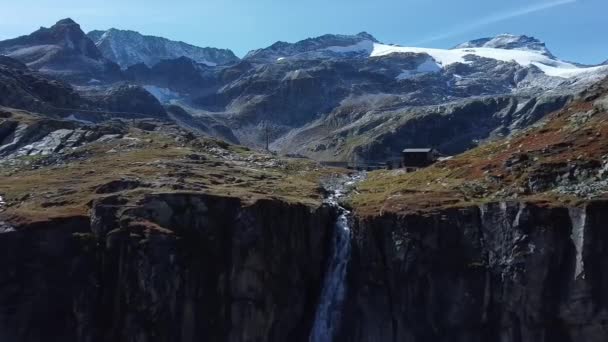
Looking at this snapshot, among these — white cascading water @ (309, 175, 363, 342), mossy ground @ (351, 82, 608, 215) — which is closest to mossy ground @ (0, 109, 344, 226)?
white cascading water @ (309, 175, 363, 342)

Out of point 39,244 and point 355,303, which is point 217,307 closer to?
point 355,303

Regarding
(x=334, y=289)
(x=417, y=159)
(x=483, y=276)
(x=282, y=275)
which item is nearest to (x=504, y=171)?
(x=483, y=276)

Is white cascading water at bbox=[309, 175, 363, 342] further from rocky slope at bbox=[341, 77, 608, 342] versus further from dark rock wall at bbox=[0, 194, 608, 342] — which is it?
rocky slope at bbox=[341, 77, 608, 342]

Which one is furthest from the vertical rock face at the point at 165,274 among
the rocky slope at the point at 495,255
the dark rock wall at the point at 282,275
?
the rocky slope at the point at 495,255

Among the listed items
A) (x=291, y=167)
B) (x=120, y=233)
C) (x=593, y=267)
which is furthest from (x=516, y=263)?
(x=291, y=167)

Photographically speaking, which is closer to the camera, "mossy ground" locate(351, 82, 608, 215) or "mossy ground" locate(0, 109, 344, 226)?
"mossy ground" locate(351, 82, 608, 215)

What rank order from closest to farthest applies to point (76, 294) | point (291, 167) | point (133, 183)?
1. point (76, 294)
2. point (133, 183)
3. point (291, 167)

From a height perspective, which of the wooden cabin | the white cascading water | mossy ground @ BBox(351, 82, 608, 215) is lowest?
the white cascading water

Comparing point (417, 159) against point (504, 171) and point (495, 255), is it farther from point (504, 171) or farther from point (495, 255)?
point (495, 255)
